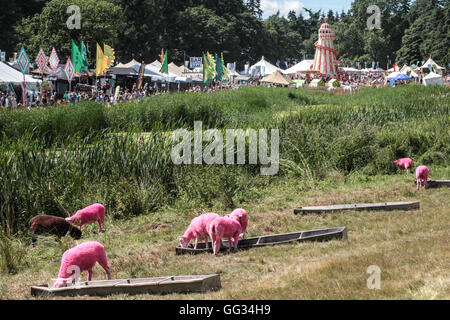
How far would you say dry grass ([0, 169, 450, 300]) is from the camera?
5.78 meters

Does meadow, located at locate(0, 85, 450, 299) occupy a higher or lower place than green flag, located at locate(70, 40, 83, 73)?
lower

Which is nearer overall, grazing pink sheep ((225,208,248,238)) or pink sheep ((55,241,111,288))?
pink sheep ((55,241,111,288))

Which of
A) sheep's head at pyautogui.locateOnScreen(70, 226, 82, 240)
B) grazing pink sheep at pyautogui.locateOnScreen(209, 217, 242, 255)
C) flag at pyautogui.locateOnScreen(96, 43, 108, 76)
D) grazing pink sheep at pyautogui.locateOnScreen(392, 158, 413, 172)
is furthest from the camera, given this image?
flag at pyautogui.locateOnScreen(96, 43, 108, 76)

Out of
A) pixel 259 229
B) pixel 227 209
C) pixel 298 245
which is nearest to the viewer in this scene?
pixel 298 245

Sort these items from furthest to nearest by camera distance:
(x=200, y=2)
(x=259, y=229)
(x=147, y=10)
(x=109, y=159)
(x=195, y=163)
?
(x=200, y=2), (x=147, y=10), (x=195, y=163), (x=109, y=159), (x=259, y=229)

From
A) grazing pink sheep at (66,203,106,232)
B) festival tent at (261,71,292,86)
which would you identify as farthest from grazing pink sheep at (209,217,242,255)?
festival tent at (261,71,292,86)

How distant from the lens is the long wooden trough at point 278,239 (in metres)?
8.15

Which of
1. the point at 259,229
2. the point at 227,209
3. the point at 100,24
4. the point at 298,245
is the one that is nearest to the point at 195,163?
the point at 227,209

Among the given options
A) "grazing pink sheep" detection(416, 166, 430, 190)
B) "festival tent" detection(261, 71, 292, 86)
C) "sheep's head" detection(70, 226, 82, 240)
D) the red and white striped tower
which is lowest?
"sheep's head" detection(70, 226, 82, 240)

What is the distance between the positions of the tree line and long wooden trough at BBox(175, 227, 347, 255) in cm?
5013

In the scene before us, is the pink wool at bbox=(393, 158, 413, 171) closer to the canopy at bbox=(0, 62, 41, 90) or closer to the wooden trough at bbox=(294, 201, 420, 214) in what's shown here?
the wooden trough at bbox=(294, 201, 420, 214)

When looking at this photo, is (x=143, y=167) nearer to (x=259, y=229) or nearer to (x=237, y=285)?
(x=259, y=229)

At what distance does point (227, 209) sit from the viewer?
37.9ft

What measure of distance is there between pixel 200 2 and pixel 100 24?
163 ft
